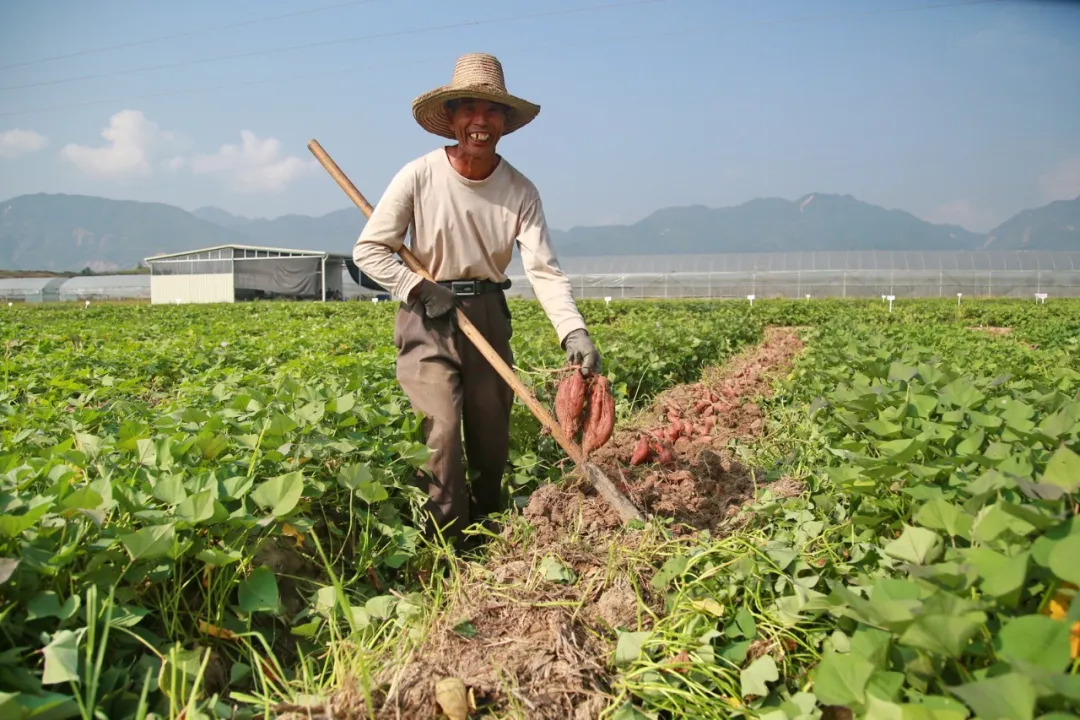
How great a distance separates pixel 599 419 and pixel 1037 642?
1.78 metres

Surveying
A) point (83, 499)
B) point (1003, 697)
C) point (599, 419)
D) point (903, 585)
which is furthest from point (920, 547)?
point (83, 499)

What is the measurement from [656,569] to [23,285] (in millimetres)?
54456

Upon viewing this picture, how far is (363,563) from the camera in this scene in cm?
251

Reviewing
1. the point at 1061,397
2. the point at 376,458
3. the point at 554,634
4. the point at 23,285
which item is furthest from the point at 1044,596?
the point at 23,285

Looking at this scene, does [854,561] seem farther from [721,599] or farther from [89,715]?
[89,715]

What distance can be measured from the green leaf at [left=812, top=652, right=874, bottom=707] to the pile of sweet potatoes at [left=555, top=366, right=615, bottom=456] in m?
1.50

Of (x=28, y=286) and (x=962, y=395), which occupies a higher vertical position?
(x=28, y=286)

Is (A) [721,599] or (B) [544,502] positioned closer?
(A) [721,599]

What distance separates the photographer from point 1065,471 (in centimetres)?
158

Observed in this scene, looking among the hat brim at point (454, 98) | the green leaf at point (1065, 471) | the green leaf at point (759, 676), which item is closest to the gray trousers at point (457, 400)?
the hat brim at point (454, 98)

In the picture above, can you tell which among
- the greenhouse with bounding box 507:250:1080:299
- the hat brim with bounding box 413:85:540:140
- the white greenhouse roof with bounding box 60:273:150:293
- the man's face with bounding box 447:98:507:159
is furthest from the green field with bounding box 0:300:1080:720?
the white greenhouse roof with bounding box 60:273:150:293

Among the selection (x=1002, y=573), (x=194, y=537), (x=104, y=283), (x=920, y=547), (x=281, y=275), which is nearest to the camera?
(x=1002, y=573)

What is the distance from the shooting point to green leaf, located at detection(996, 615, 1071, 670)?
3.79 feet

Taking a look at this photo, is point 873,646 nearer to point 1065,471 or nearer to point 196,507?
point 1065,471
